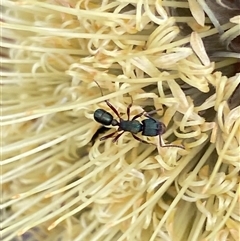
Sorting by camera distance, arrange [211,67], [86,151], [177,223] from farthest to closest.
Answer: [86,151] → [177,223] → [211,67]

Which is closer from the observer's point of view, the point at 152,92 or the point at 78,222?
the point at 152,92

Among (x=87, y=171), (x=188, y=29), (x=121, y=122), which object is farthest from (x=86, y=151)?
(x=188, y=29)

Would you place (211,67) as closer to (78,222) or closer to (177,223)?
(177,223)

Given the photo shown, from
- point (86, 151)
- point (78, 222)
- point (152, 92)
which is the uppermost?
point (152, 92)

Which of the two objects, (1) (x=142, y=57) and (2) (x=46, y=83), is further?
(2) (x=46, y=83)

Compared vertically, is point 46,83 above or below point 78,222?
above

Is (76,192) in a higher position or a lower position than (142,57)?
lower

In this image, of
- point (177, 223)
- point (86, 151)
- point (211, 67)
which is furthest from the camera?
point (86, 151)

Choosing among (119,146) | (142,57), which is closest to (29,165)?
(119,146)

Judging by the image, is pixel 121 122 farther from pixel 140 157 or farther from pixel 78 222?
pixel 78 222
